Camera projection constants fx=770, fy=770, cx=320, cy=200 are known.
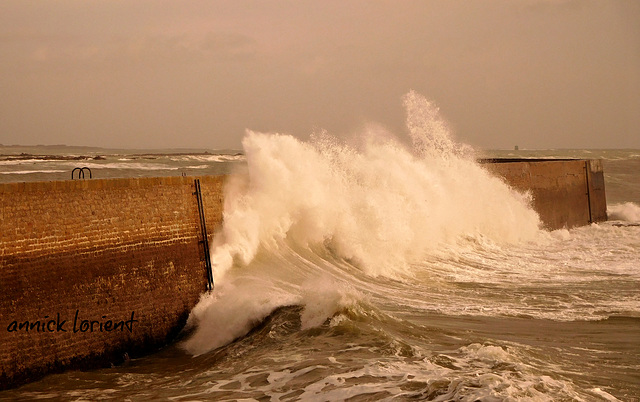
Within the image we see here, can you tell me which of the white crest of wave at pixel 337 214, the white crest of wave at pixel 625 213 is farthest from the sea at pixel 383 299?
the white crest of wave at pixel 625 213

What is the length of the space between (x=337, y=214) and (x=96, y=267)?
5773mm

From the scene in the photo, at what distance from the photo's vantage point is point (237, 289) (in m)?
10.7

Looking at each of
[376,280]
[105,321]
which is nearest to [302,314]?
[105,321]

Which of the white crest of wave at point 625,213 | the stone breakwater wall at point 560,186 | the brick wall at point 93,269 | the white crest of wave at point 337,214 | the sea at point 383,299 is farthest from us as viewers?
the white crest of wave at point 625,213

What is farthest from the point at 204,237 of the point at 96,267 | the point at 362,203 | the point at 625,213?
the point at 625,213

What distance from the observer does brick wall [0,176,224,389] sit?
8367 millimetres

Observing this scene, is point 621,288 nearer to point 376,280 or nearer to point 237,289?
point 376,280

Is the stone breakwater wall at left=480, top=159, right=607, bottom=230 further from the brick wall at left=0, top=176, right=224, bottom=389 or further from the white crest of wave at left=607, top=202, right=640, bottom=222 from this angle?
the brick wall at left=0, top=176, right=224, bottom=389

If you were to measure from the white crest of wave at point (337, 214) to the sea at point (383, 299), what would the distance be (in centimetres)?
4

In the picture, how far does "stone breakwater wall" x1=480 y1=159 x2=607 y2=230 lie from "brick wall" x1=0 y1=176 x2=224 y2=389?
524 inches

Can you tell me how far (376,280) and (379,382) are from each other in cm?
655

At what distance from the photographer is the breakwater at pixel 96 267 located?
27.5 feet

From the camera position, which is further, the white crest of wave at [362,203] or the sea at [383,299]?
the white crest of wave at [362,203]

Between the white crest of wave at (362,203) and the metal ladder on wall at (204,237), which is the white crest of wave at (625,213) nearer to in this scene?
the white crest of wave at (362,203)
